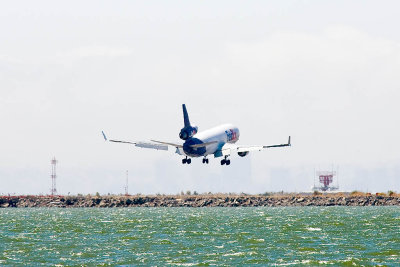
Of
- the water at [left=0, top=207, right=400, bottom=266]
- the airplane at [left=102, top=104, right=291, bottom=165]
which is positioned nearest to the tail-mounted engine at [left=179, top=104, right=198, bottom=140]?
the airplane at [left=102, top=104, right=291, bottom=165]

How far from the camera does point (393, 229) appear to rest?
96562 mm

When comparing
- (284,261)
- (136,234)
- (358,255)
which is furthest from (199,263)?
(136,234)

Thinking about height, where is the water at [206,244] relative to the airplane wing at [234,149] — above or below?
below

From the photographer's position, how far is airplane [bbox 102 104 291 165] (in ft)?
434

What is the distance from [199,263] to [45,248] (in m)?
18.4

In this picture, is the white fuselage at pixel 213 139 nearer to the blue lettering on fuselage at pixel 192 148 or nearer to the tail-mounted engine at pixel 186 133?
the blue lettering on fuselage at pixel 192 148

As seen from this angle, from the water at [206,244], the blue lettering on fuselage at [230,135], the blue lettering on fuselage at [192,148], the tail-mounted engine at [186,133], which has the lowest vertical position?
the water at [206,244]

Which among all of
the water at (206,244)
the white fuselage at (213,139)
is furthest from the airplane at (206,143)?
the water at (206,244)

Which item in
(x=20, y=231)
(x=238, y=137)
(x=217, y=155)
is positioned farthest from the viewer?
(x=238, y=137)

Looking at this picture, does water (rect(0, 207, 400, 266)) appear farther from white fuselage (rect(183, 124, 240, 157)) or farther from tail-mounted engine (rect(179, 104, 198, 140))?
tail-mounted engine (rect(179, 104, 198, 140))

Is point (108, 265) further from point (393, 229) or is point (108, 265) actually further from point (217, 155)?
point (217, 155)

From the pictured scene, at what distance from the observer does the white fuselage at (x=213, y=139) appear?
435 feet

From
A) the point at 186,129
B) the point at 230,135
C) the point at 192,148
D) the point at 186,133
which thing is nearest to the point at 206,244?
the point at 192,148

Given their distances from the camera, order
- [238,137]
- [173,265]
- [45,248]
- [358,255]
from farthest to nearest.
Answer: [238,137] → [45,248] → [358,255] → [173,265]
